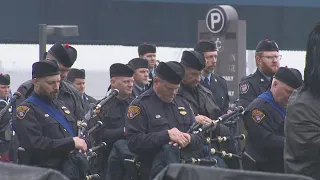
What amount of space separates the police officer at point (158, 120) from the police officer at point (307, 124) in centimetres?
313

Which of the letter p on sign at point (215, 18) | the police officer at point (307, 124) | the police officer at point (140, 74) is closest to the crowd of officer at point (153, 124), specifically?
the police officer at point (307, 124)

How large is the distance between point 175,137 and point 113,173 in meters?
1.96

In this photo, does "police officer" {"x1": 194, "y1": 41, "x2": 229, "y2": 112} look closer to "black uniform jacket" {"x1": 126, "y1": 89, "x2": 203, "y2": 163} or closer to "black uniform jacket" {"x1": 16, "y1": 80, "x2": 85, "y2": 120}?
"black uniform jacket" {"x1": 126, "y1": 89, "x2": 203, "y2": 163}

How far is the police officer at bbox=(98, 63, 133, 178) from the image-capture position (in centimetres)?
1158

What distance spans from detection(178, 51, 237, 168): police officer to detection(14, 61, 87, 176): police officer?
5.58ft

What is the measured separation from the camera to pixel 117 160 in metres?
10.7

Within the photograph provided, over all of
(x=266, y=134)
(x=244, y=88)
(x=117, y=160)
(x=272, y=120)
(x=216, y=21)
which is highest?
(x=216, y=21)

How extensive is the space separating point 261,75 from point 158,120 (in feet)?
8.90

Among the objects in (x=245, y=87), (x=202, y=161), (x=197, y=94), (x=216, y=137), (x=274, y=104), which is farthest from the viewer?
(x=245, y=87)

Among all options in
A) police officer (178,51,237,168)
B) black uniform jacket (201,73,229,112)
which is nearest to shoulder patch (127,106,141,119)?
police officer (178,51,237,168)

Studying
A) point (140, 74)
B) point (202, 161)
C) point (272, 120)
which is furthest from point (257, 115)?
point (140, 74)

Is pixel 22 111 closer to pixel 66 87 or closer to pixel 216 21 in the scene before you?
pixel 66 87

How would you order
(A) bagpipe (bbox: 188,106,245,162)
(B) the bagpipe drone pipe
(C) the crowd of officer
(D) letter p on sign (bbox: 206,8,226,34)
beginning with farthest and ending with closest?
(D) letter p on sign (bbox: 206,8,226,34)
(B) the bagpipe drone pipe
(A) bagpipe (bbox: 188,106,245,162)
(C) the crowd of officer

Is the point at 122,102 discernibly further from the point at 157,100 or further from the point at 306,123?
the point at 306,123
